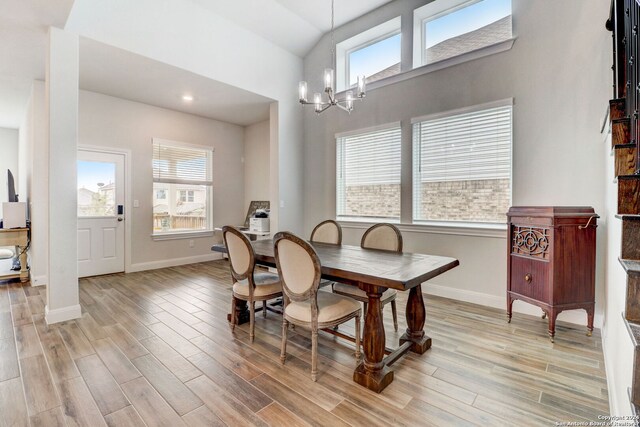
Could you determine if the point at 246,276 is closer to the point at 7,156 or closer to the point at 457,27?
the point at 457,27

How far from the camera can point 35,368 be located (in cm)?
213

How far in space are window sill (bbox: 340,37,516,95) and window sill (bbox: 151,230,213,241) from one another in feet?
13.8

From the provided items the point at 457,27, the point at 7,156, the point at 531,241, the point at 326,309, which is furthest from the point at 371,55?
the point at 7,156

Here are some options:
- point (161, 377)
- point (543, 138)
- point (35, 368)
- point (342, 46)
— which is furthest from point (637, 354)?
point (342, 46)

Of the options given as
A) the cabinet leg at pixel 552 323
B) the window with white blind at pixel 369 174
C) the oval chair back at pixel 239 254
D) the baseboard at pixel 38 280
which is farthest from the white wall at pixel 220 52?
the cabinet leg at pixel 552 323

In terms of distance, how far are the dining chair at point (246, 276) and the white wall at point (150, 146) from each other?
343 centimetres

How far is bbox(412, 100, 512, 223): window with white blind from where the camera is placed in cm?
332

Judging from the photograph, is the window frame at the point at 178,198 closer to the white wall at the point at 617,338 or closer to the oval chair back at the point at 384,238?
the oval chair back at the point at 384,238

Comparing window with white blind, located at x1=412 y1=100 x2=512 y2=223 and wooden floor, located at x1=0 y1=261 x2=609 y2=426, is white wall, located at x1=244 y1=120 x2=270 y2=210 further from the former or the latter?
wooden floor, located at x1=0 y1=261 x2=609 y2=426

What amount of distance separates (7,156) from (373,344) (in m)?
9.35

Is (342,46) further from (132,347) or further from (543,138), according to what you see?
(132,347)

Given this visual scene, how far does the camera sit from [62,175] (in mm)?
2959

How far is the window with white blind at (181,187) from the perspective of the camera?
214 inches

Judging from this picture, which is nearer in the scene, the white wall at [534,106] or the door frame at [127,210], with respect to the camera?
the white wall at [534,106]
